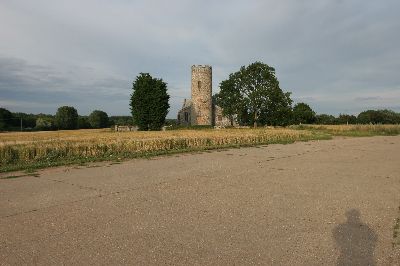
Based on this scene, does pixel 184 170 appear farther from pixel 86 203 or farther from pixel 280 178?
pixel 86 203

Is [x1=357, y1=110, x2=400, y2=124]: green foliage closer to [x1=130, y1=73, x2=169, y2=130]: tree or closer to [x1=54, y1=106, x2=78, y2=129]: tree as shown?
[x1=130, y1=73, x2=169, y2=130]: tree

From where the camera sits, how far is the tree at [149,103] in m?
53.3

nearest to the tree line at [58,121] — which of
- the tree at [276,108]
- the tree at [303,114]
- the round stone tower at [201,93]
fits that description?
the round stone tower at [201,93]

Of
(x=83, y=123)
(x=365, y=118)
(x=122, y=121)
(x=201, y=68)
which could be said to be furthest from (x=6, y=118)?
(x=365, y=118)

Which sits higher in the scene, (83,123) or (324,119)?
(324,119)

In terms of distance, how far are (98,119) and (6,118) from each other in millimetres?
22113

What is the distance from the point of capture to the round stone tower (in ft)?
210

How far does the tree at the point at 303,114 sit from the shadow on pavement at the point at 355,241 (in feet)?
335

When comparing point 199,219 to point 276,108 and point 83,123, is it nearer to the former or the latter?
point 276,108

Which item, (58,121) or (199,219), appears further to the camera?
(58,121)

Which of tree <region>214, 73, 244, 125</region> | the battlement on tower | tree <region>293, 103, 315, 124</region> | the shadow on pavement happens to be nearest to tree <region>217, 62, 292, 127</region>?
tree <region>214, 73, 244, 125</region>

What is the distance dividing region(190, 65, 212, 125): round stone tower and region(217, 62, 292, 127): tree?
306cm

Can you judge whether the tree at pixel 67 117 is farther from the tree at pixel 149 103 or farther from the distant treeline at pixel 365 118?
the distant treeline at pixel 365 118

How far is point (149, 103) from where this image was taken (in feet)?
175
